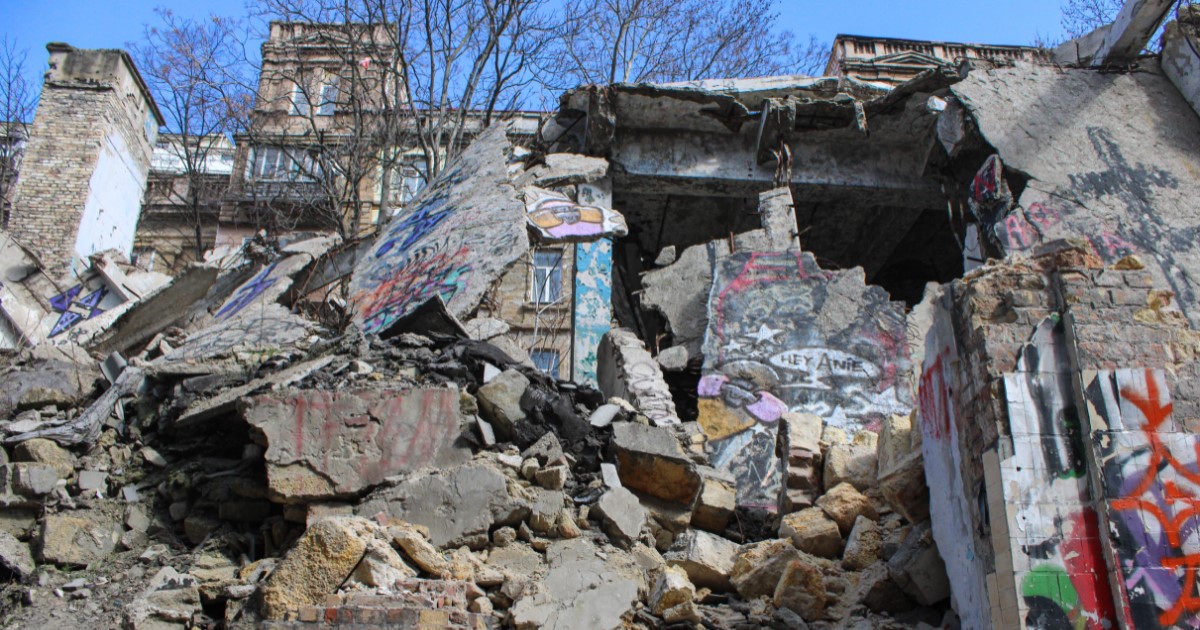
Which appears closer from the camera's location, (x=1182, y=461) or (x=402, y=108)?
(x=1182, y=461)

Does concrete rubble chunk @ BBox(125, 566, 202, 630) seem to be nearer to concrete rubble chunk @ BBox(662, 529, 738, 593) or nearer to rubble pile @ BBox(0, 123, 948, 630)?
rubble pile @ BBox(0, 123, 948, 630)

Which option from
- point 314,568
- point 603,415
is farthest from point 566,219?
point 314,568

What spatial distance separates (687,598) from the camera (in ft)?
15.2

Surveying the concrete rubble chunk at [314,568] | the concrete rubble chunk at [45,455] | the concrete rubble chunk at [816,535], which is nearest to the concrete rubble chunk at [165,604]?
the concrete rubble chunk at [314,568]

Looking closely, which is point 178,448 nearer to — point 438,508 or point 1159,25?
point 438,508

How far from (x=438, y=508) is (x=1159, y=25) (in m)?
9.41

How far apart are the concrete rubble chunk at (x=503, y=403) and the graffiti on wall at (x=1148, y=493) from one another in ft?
9.90

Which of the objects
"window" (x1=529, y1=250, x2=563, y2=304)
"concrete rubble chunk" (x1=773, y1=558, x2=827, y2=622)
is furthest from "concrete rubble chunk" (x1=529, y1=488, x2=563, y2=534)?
"window" (x1=529, y1=250, x2=563, y2=304)

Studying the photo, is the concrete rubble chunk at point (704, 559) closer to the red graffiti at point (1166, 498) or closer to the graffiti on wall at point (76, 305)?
the red graffiti at point (1166, 498)

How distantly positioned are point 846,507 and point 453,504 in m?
2.38

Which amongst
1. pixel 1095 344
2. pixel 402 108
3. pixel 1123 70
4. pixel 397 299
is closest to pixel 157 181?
pixel 402 108

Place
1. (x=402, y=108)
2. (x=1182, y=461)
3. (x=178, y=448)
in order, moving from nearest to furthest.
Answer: (x=1182, y=461) → (x=178, y=448) → (x=402, y=108)

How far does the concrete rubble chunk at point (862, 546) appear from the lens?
5.32 metres

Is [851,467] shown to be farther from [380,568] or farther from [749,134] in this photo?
[749,134]
